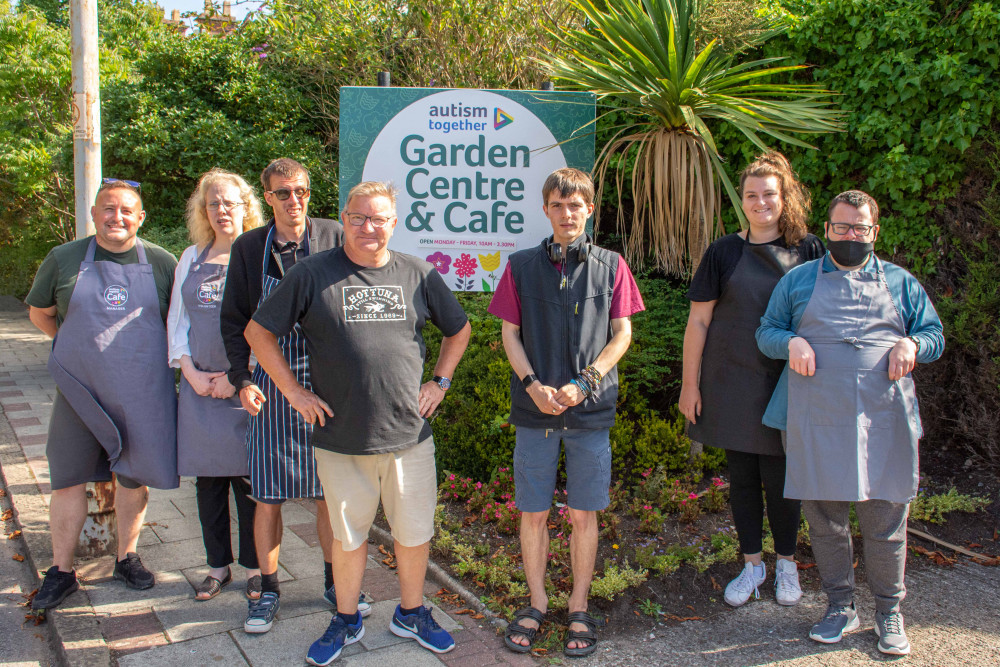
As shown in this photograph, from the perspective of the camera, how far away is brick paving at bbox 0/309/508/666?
3.04 m

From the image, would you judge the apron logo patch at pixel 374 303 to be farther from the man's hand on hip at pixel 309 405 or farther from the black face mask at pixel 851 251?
the black face mask at pixel 851 251

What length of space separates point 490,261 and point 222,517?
2.13m

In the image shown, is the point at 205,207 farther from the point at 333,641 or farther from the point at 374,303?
the point at 333,641

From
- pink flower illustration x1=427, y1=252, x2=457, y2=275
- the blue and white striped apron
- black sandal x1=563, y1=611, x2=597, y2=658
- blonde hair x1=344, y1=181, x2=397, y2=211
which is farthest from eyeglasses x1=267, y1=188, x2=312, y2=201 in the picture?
black sandal x1=563, y1=611, x2=597, y2=658

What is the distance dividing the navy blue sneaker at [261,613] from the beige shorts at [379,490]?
60 centimetres

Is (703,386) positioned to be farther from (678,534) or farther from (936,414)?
(936,414)

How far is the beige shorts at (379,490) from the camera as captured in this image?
2.95 metres

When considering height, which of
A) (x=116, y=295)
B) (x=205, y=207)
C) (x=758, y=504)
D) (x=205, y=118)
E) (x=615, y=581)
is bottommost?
(x=615, y=581)

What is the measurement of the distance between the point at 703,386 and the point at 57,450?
305 centimetres

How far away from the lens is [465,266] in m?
4.65

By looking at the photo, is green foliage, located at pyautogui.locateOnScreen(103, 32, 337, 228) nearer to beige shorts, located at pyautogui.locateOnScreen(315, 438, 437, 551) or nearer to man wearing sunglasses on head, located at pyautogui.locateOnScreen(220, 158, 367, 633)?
man wearing sunglasses on head, located at pyautogui.locateOnScreen(220, 158, 367, 633)

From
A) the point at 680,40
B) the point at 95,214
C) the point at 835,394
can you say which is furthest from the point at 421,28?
the point at 835,394

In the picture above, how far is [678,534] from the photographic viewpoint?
395 cm

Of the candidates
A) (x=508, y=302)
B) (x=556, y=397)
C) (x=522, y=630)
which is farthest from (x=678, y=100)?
(x=522, y=630)
